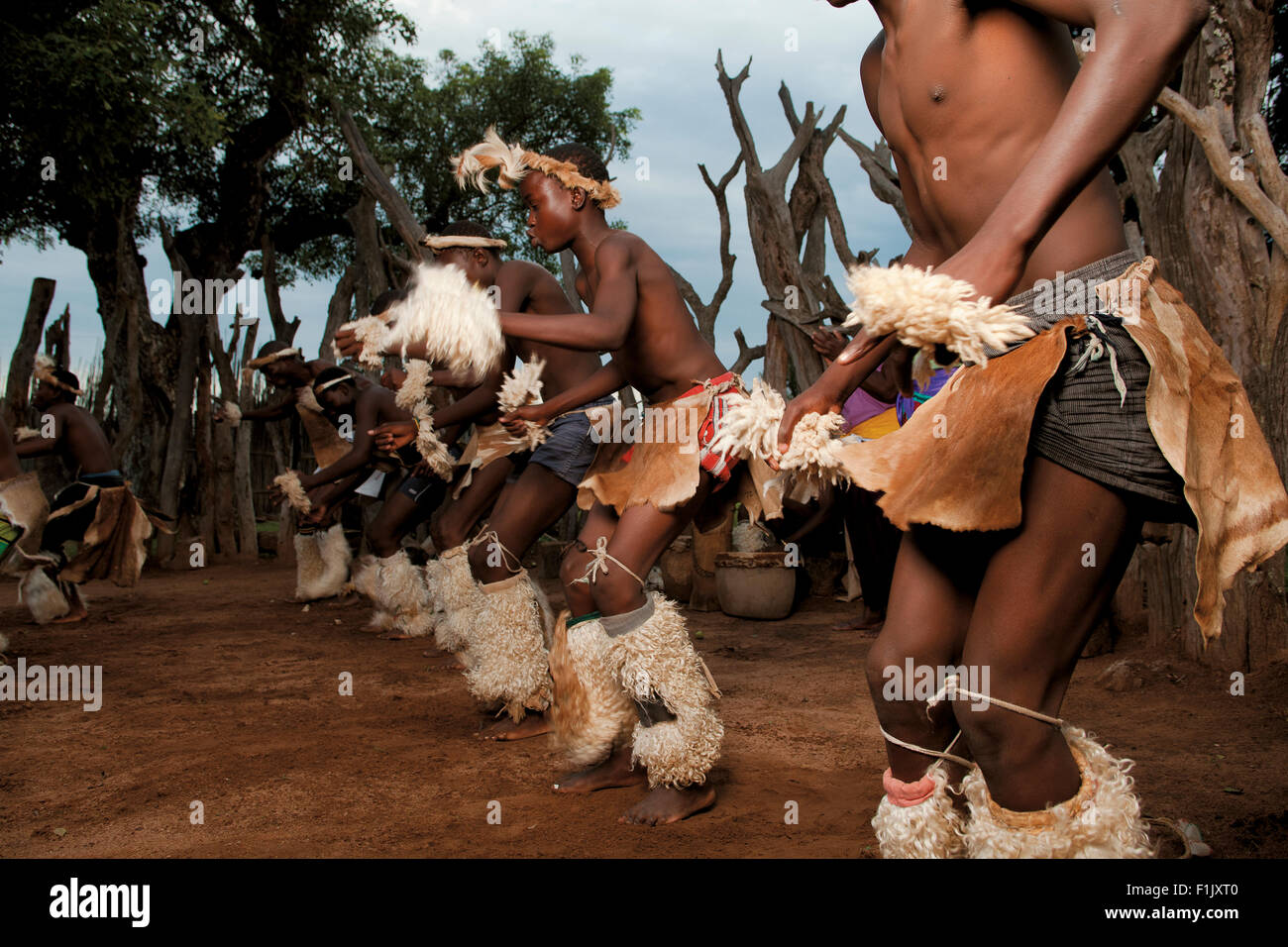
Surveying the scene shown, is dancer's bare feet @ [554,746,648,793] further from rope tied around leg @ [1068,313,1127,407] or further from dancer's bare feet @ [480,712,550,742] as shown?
rope tied around leg @ [1068,313,1127,407]

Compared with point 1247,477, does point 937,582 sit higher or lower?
lower

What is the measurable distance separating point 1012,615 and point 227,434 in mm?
10322

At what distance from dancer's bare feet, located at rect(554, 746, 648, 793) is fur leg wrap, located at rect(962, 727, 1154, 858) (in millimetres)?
1687

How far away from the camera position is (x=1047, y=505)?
1573 mm

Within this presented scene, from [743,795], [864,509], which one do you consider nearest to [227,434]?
[864,509]

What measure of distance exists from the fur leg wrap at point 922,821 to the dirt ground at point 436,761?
2.57ft

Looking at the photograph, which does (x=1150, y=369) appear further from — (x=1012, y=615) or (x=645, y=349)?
(x=645, y=349)

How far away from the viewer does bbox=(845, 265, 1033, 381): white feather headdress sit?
1406 millimetres

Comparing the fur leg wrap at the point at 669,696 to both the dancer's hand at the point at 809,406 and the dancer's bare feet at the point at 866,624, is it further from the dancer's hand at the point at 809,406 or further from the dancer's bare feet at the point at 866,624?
the dancer's bare feet at the point at 866,624

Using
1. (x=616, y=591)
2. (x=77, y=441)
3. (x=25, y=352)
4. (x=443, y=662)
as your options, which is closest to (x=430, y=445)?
(x=443, y=662)

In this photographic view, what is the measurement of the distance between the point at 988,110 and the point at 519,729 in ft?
9.77

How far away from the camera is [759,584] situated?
667cm

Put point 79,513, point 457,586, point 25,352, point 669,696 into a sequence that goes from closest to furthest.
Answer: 1. point 669,696
2. point 457,586
3. point 79,513
4. point 25,352

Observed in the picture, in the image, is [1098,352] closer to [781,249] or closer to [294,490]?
[294,490]
